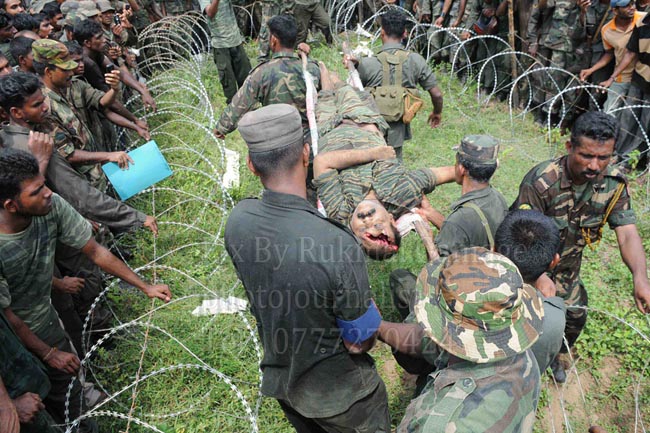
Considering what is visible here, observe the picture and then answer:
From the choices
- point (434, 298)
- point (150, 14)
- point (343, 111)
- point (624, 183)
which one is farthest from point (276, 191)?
point (150, 14)

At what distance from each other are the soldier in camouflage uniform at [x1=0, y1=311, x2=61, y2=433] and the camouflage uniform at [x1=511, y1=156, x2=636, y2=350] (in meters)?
3.36

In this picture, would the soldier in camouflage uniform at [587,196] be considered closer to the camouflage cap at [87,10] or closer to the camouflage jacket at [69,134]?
the camouflage jacket at [69,134]

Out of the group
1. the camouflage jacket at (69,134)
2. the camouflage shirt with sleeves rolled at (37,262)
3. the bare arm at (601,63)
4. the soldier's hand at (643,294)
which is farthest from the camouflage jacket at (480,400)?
the bare arm at (601,63)

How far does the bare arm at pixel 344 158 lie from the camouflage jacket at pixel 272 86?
1.41 metres

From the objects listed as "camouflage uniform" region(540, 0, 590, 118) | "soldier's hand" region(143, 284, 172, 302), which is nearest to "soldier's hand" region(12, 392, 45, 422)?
"soldier's hand" region(143, 284, 172, 302)

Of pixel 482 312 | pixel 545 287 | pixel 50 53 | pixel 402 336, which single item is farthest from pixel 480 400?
pixel 50 53

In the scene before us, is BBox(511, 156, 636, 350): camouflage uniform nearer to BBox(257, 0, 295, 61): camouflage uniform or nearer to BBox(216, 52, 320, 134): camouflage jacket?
BBox(216, 52, 320, 134): camouflage jacket

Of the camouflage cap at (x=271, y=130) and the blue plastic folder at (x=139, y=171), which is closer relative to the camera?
the camouflage cap at (x=271, y=130)

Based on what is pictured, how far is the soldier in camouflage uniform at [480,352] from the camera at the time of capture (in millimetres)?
1715

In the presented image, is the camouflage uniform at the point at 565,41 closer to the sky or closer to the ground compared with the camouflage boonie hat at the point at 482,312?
closer to the ground

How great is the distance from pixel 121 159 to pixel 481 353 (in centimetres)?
369

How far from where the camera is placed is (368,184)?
3512 mm

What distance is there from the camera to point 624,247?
3.31 m

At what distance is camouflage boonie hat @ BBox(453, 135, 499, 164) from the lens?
3.05m
